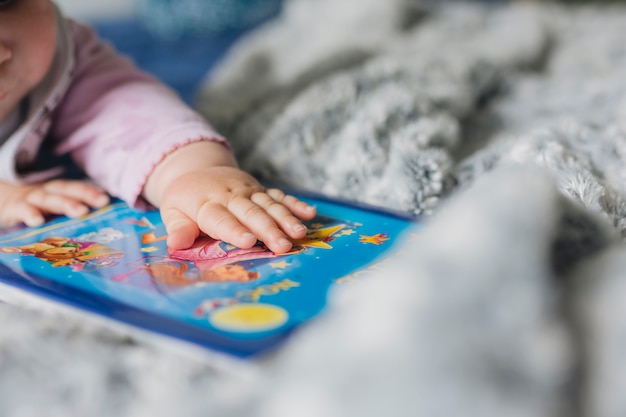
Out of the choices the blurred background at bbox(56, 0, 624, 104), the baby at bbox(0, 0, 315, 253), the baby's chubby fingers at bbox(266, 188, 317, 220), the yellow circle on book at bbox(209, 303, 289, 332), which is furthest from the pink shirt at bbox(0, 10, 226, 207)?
the blurred background at bbox(56, 0, 624, 104)

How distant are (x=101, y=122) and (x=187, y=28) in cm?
106

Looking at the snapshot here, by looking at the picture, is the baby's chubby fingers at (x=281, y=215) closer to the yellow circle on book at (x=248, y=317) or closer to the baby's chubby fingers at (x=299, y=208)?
the baby's chubby fingers at (x=299, y=208)

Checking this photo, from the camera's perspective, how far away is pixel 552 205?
0.36 m

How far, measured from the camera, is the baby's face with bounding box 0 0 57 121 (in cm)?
67

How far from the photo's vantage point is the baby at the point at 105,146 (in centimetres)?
60

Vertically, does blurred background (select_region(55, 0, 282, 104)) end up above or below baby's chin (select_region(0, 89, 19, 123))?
below

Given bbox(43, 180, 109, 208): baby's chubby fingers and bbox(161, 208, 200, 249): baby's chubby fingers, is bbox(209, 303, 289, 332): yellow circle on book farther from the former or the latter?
bbox(43, 180, 109, 208): baby's chubby fingers

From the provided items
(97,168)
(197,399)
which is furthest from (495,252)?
(97,168)

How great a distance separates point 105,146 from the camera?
786 millimetres

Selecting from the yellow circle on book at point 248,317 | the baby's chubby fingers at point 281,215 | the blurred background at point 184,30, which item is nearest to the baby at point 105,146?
the baby's chubby fingers at point 281,215

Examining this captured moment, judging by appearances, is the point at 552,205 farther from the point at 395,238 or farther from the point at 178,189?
the point at 178,189

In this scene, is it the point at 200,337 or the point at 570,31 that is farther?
the point at 570,31

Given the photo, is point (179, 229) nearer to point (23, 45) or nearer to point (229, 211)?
point (229, 211)

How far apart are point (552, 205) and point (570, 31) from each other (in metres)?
1.05
